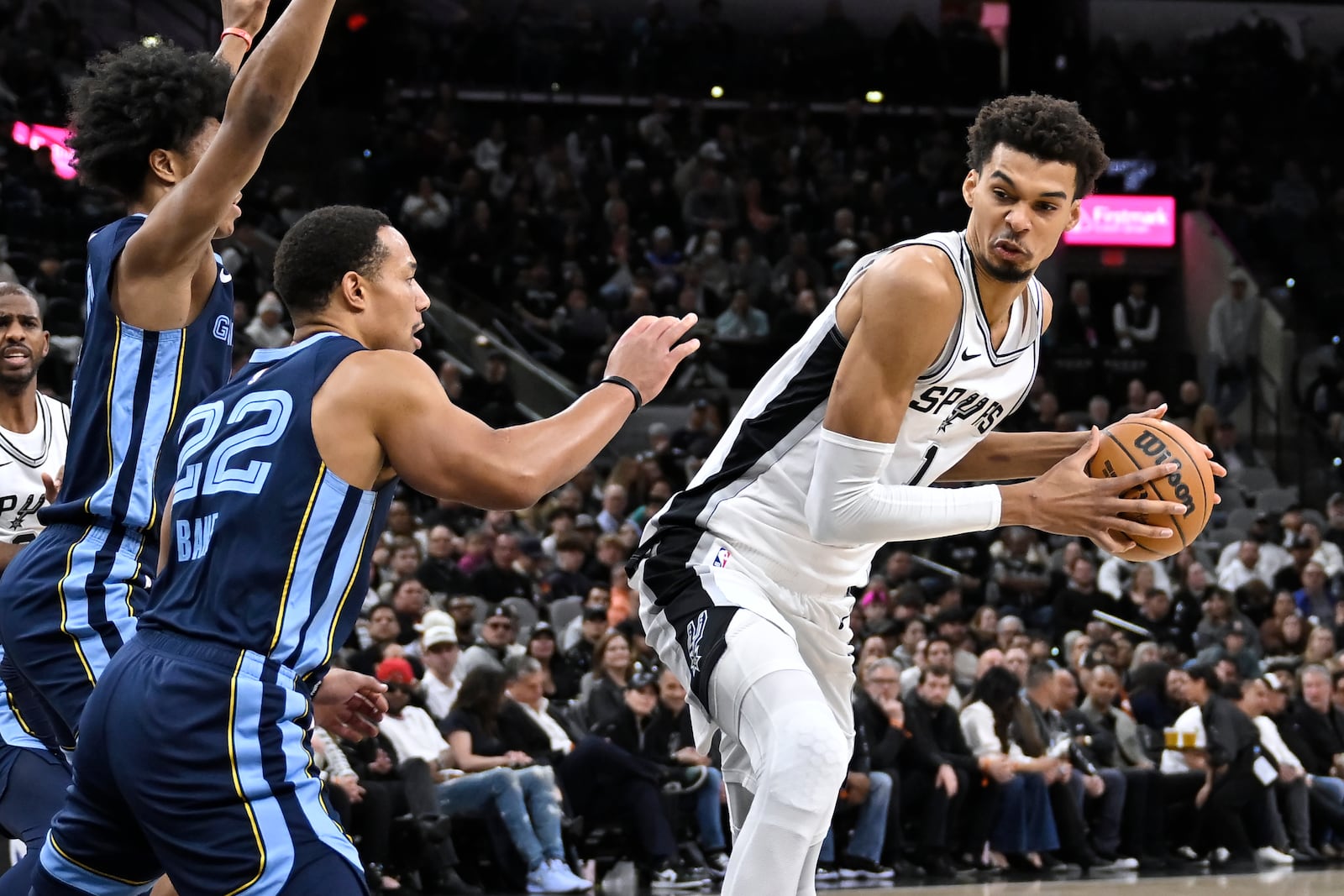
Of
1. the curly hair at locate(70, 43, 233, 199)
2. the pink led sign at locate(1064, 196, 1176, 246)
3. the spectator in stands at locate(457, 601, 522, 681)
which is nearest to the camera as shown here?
the curly hair at locate(70, 43, 233, 199)

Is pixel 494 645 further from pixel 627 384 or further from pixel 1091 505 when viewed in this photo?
pixel 627 384

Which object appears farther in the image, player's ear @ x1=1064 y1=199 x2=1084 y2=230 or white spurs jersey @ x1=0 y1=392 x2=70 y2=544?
white spurs jersey @ x1=0 y1=392 x2=70 y2=544

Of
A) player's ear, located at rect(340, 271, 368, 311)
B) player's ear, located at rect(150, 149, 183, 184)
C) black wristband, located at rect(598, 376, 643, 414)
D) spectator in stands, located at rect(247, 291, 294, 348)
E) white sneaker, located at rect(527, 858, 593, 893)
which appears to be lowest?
white sneaker, located at rect(527, 858, 593, 893)

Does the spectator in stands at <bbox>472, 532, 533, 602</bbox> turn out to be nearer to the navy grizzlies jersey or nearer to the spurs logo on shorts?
the spurs logo on shorts

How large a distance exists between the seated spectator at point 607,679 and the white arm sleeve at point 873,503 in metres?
5.47

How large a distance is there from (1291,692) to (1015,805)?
2.89 metres

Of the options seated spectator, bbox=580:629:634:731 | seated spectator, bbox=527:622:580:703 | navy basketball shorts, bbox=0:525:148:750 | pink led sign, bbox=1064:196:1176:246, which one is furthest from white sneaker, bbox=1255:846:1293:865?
pink led sign, bbox=1064:196:1176:246

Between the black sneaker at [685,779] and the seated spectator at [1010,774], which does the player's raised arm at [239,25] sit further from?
the seated spectator at [1010,774]

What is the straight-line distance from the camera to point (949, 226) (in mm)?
19391

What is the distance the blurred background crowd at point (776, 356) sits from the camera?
9383 millimetres

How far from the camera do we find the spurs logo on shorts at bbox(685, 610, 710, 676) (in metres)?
4.11

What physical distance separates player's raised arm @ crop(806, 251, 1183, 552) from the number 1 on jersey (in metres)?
0.29

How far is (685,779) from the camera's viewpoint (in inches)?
368

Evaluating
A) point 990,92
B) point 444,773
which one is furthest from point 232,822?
point 990,92
